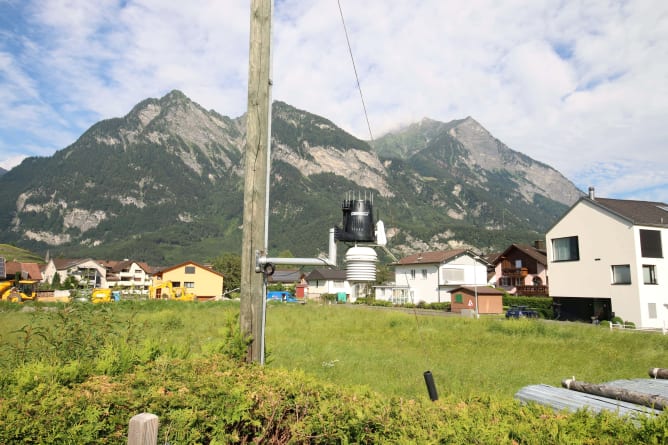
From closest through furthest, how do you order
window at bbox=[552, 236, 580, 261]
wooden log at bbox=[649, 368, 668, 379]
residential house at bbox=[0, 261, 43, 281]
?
wooden log at bbox=[649, 368, 668, 379]
window at bbox=[552, 236, 580, 261]
residential house at bbox=[0, 261, 43, 281]

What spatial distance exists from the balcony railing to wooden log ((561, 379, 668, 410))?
4909 cm

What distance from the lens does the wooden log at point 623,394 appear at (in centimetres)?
428

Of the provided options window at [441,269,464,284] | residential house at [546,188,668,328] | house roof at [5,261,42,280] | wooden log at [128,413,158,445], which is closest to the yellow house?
house roof at [5,261,42,280]

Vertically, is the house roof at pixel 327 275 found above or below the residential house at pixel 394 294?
above

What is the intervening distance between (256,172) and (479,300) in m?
38.8

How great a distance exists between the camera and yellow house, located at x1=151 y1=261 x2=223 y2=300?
202ft

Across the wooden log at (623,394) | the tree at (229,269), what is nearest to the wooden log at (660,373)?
the wooden log at (623,394)

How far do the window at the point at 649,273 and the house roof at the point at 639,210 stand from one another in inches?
119

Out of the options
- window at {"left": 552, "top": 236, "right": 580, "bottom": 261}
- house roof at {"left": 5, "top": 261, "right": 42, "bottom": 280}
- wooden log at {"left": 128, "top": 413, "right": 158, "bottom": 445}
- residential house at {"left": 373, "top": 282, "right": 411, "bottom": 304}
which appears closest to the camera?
wooden log at {"left": 128, "top": 413, "right": 158, "bottom": 445}

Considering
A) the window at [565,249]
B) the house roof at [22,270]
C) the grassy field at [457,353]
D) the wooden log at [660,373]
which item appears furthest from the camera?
the house roof at [22,270]

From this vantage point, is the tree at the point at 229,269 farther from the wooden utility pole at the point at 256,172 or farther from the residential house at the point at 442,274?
the wooden utility pole at the point at 256,172

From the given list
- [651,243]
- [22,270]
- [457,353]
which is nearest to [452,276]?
[651,243]

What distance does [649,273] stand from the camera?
28.2m

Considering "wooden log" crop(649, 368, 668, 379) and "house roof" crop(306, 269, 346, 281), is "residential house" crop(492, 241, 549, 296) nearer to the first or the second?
"house roof" crop(306, 269, 346, 281)
